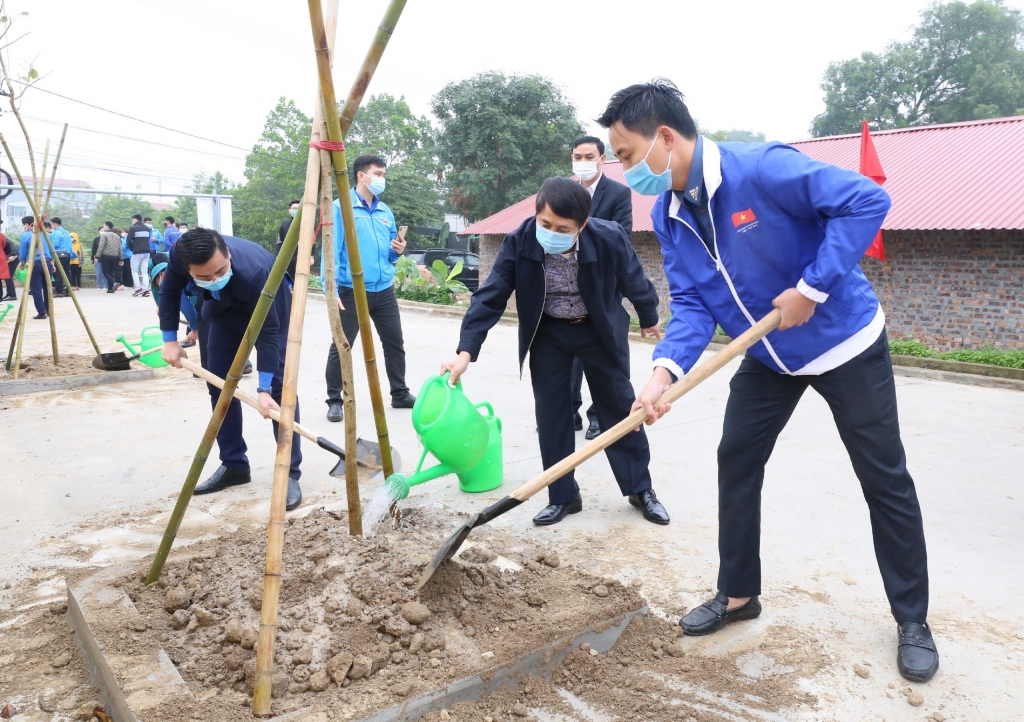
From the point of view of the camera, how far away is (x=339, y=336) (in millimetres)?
2650

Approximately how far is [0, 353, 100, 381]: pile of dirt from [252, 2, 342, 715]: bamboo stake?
249 inches

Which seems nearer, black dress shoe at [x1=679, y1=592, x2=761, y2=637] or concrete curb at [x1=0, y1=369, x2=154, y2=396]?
black dress shoe at [x1=679, y1=592, x2=761, y2=637]

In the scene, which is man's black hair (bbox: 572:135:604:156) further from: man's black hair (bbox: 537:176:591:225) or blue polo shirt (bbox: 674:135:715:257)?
blue polo shirt (bbox: 674:135:715:257)

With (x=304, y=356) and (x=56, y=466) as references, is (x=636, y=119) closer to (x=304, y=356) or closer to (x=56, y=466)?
(x=56, y=466)

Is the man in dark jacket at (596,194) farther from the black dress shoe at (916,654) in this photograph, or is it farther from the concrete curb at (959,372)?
the concrete curb at (959,372)

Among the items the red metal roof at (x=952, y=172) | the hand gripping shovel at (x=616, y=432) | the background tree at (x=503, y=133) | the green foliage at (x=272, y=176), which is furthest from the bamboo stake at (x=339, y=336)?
the green foliage at (x=272, y=176)

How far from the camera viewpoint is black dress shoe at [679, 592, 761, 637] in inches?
108

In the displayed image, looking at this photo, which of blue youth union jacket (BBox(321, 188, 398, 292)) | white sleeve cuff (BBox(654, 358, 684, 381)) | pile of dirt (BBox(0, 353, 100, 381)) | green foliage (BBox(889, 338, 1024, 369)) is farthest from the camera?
green foliage (BBox(889, 338, 1024, 369))

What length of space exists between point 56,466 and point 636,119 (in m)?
4.33

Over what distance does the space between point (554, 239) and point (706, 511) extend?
64.4 inches

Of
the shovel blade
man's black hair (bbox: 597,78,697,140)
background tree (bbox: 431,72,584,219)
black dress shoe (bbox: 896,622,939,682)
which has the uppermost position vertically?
background tree (bbox: 431,72,584,219)

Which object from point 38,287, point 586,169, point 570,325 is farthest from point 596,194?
point 38,287

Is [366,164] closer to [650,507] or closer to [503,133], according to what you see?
[650,507]

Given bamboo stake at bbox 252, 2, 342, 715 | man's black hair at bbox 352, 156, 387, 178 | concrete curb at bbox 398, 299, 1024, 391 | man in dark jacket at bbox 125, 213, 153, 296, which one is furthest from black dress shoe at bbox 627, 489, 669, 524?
man in dark jacket at bbox 125, 213, 153, 296
